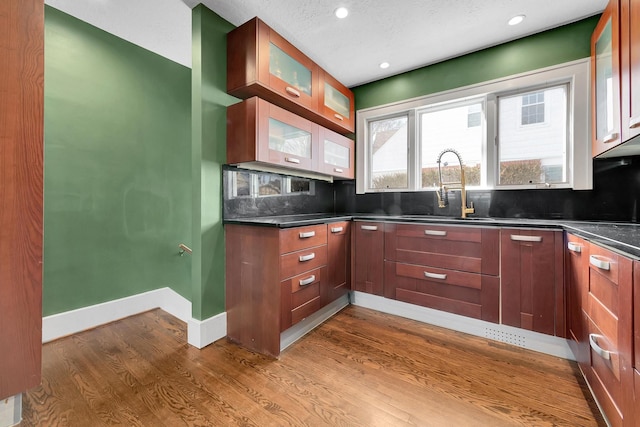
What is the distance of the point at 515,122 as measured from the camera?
2391 mm

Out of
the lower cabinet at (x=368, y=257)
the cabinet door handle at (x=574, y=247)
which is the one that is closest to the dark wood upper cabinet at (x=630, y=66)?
the cabinet door handle at (x=574, y=247)

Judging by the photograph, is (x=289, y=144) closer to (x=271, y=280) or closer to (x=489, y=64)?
(x=271, y=280)

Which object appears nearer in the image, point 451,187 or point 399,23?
point 399,23

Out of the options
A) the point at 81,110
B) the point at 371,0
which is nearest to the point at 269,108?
the point at 371,0

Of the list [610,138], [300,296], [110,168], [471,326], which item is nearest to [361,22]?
[610,138]

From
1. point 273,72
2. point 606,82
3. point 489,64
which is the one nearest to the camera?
point 606,82

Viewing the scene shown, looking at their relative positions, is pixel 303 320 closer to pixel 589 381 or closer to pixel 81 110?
pixel 589 381

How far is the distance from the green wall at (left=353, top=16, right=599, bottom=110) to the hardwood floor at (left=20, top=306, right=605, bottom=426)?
2386mm

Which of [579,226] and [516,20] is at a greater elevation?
[516,20]

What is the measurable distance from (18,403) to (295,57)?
2.76 metres

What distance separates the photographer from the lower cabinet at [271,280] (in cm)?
178

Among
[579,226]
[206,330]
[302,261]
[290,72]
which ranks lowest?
[206,330]

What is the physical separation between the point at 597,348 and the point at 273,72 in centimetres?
257

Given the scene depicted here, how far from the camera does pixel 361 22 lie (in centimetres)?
208
